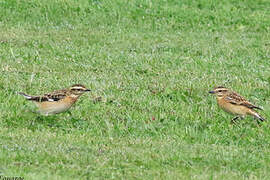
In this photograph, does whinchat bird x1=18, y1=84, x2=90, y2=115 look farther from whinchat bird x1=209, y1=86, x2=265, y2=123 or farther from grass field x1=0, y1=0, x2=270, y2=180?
whinchat bird x1=209, y1=86, x2=265, y2=123

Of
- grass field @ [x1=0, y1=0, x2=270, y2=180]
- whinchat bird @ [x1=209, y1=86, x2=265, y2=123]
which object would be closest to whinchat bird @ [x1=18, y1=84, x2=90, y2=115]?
grass field @ [x1=0, y1=0, x2=270, y2=180]

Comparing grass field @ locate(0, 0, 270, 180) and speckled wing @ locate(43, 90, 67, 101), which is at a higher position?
speckled wing @ locate(43, 90, 67, 101)

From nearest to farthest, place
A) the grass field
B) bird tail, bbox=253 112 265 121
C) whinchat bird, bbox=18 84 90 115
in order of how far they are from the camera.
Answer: the grass field < whinchat bird, bbox=18 84 90 115 < bird tail, bbox=253 112 265 121

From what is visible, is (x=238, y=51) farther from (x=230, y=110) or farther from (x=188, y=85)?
(x=230, y=110)

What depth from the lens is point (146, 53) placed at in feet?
59.7

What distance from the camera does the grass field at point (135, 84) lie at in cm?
866

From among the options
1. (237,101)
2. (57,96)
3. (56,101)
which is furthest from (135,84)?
(56,101)

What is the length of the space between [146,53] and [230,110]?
24.7 feet

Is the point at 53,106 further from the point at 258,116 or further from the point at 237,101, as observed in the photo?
the point at 258,116

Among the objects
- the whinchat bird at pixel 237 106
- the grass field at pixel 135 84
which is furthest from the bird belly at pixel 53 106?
the whinchat bird at pixel 237 106

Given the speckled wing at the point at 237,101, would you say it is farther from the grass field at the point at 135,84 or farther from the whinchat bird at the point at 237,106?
the grass field at the point at 135,84

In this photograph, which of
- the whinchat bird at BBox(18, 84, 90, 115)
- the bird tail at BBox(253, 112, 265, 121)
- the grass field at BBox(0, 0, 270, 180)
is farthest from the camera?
the bird tail at BBox(253, 112, 265, 121)

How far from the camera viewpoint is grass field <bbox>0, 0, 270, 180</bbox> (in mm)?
8664

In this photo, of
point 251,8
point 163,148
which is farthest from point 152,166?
point 251,8
